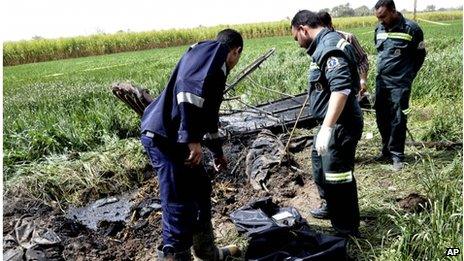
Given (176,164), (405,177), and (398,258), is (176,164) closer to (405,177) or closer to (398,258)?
(398,258)

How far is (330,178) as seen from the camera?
326 centimetres

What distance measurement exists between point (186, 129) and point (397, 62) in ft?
9.84

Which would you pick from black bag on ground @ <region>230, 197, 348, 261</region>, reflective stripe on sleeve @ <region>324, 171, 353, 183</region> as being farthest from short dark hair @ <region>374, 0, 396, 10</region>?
black bag on ground @ <region>230, 197, 348, 261</region>

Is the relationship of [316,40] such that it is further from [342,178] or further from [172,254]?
[172,254]

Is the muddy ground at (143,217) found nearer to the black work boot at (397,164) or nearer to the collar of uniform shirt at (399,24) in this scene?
the black work boot at (397,164)

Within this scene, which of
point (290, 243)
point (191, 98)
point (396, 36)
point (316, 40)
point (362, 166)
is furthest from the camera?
point (362, 166)

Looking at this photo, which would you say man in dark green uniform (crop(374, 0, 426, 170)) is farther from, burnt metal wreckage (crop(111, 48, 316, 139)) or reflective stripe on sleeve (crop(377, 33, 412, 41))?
burnt metal wreckage (crop(111, 48, 316, 139))

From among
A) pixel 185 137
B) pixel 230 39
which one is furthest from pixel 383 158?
pixel 185 137

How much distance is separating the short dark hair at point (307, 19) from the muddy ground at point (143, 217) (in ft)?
5.65

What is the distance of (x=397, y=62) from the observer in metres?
4.67

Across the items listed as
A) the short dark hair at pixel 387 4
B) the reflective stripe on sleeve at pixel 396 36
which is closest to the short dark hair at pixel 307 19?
the short dark hair at pixel 387 4

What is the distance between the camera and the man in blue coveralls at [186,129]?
2604 millimetres

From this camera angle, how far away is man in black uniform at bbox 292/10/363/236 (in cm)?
299

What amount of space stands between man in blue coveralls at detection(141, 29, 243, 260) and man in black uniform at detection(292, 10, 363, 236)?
2.32 feet
